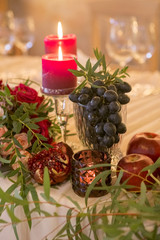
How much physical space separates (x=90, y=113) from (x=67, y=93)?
0.41 ft

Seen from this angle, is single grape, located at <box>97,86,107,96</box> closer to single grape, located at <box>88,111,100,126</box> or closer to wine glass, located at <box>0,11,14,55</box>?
single grape, located at <box>88,111,100,126</box>

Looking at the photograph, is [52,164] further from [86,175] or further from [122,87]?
[122,87]

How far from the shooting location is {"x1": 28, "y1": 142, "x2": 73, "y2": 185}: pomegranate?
715 millimetres

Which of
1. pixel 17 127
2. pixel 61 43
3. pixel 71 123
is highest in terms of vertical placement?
pixel 61 43

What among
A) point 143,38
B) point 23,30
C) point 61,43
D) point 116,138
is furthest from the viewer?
point 23,30

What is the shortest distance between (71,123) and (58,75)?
0.96ft

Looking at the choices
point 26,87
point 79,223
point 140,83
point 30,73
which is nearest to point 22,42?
point 30,73

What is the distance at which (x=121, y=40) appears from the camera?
6.56 feet

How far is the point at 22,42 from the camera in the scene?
7.38ft

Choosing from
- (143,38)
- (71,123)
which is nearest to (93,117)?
(71,123)

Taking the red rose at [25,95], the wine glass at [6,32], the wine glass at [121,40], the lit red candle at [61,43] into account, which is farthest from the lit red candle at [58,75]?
the wine glass at [6,32]

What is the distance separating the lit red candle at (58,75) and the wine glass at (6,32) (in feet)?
4.16

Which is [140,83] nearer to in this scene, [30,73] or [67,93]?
[30,73]

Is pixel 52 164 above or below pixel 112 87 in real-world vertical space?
below
